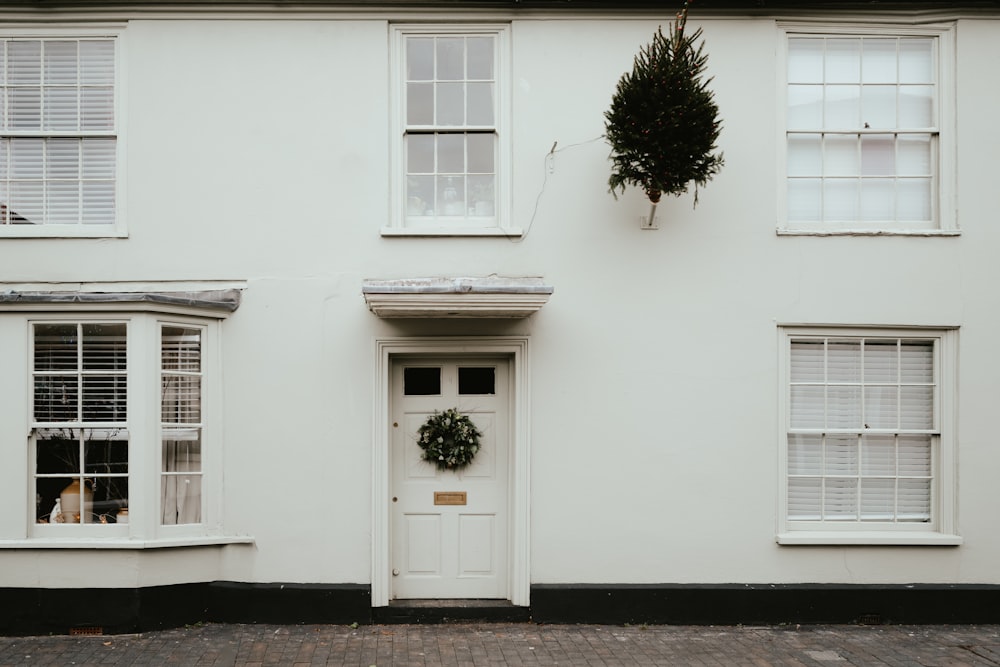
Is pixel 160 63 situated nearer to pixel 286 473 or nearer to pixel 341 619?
pixel 286 473

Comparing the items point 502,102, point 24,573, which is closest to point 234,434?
point 24,573

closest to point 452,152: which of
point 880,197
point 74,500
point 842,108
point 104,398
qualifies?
point 842,108

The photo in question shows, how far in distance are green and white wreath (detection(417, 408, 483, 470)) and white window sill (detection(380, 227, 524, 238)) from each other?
1.68m

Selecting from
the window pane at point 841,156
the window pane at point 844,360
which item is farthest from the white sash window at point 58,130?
the window pane at point 844,360

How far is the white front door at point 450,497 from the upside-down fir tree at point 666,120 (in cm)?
227

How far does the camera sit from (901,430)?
8.01 metres

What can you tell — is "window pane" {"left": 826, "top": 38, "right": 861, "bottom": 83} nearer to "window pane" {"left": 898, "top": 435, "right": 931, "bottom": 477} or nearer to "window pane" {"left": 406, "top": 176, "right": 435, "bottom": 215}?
"window pane" {"left": 898, "top": 435, "right": 931, "bottom": 477}

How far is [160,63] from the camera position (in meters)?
7.88

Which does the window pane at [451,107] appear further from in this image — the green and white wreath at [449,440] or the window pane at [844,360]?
the window pane at [844,360]

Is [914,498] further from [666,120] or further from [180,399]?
[180,399]

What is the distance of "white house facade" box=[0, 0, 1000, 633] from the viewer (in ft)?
25.6

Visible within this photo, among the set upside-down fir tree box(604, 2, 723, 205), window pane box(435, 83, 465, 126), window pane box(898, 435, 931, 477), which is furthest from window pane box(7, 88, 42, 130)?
window pane box(898, 435, 931, 477)

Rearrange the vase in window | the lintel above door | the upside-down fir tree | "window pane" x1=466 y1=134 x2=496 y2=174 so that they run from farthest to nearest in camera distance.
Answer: "window pane" x1=466 y1=134 x2=496 y2=174, the vase in window, the lintel above door, the upside-down fir tree

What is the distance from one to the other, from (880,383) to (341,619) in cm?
546
